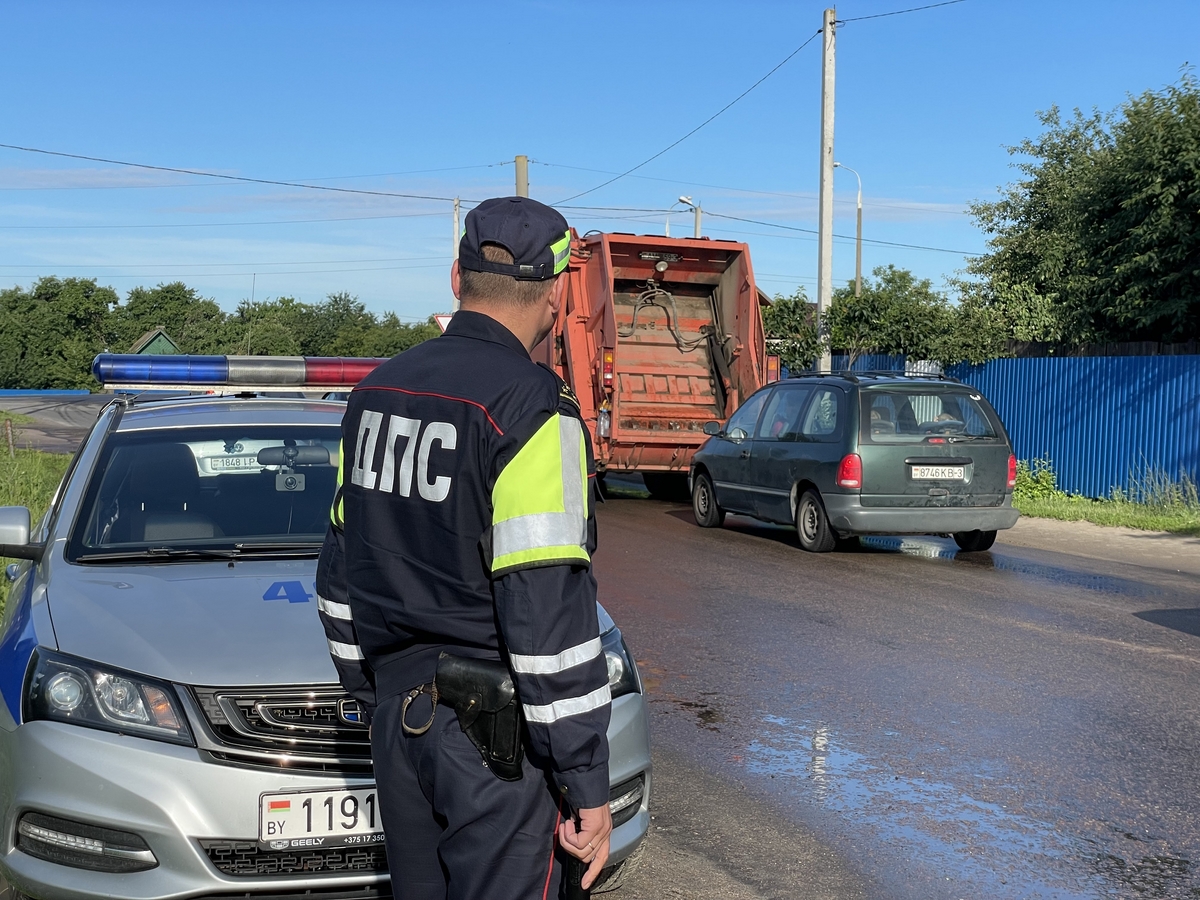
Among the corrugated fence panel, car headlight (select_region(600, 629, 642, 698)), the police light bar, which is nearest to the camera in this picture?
car headlight (select_region(600, 629, 642, 698))

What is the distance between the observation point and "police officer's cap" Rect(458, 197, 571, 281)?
2.48 m

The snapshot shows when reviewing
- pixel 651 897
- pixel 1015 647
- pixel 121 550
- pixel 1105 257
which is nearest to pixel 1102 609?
pixel 1015 647

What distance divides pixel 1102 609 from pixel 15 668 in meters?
7.77

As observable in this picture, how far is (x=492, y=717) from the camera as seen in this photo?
91.3 inches

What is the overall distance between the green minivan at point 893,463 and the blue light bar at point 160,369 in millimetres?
5733

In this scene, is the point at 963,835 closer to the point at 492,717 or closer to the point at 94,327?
the point at 492,717

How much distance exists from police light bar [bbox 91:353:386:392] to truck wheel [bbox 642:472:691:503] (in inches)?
402

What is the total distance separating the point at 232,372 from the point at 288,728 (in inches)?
208

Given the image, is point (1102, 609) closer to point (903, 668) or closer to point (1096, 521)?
point (903, 668)

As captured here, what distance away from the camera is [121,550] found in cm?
468

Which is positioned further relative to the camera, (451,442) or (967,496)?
(967,496)

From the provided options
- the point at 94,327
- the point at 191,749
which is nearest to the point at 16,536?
the point at 191,749

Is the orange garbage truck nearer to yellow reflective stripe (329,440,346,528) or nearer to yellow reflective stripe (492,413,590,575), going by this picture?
yellow reflective stripe (329,440,346,528)

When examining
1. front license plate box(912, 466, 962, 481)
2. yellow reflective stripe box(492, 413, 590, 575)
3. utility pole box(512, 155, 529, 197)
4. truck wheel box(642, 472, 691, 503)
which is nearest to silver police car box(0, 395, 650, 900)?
yellow reflective stripe box(492, 413, 590, 575)
